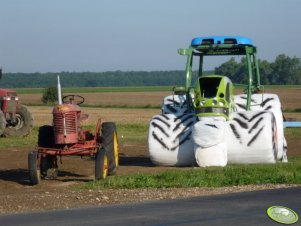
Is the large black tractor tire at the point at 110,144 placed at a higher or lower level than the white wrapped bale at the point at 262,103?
lower

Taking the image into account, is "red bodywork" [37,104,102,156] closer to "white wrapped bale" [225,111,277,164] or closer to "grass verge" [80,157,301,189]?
"grass verge" [80,157,301,189]

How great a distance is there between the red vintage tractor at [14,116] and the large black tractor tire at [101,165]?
12.5m

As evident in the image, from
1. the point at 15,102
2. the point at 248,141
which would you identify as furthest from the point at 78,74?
the point at 248,141

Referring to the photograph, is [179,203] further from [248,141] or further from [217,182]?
[248,141]

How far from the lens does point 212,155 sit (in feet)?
54.2

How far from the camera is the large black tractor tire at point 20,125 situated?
27172 mm

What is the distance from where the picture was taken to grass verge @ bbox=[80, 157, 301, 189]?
1395 centimetres

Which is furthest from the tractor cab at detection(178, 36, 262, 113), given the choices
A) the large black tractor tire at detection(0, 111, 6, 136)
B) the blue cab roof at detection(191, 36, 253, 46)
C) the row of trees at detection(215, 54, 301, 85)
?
the row of trees at detection(215, 54, 301, 85)

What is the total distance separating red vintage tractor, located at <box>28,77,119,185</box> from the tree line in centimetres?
1166

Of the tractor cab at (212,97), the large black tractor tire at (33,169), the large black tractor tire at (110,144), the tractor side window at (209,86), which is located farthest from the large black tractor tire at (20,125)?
the large black tractor tire at (33,169)

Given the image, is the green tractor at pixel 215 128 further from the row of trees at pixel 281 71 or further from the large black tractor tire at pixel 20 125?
the row of trees at pixel 281 71

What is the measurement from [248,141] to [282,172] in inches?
71.4

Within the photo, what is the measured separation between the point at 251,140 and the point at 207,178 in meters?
2.52

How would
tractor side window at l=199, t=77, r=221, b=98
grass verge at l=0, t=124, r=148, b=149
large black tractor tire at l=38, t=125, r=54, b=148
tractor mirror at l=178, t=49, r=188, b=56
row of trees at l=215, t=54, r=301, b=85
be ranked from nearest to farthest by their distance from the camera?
1. large black tractor tire at l=38, t=125, r=54, b=148
2. tractor side window at l=199, t=77, r=221, b=98
3. tractor mirror at l=178, t=49, r=188, b=56
4. grass verge at l=0, t=124, r=148, b=149
5. row of trees at l=215, t=54, r=301, b=85
